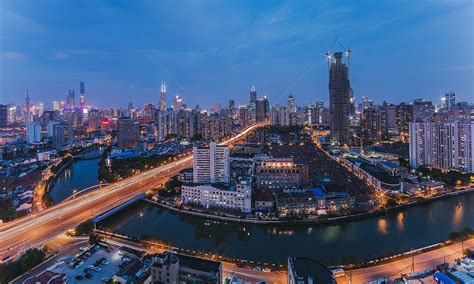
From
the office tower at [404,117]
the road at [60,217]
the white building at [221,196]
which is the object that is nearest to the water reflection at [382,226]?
the white building at [221,196]

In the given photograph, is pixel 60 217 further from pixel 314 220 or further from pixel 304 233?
pixel 314 220

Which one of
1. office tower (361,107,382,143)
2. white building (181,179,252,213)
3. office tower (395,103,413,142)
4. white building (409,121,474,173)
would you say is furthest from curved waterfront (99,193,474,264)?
office tower (395,103,413,142)

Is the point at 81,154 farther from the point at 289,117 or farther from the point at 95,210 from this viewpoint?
the point at 289,117

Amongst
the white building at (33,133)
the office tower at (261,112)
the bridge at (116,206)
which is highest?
the office tower at (261,112)

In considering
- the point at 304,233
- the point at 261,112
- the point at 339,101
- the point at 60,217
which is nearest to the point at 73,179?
the point at 60,217

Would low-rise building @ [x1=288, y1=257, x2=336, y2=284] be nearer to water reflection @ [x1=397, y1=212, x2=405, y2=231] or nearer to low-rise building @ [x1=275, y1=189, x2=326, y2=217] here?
low-rise building @ [x1=275, y1=189, x2=326, y2=217]

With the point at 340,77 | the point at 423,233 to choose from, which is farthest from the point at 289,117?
the point at 423,233

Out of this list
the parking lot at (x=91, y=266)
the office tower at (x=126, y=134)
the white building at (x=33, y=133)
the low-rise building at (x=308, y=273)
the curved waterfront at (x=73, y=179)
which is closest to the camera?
the low-rise building at (x=308, y=273)

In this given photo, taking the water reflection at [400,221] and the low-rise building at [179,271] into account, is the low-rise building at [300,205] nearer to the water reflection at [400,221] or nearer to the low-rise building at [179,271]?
the water reflection at [400,221]
